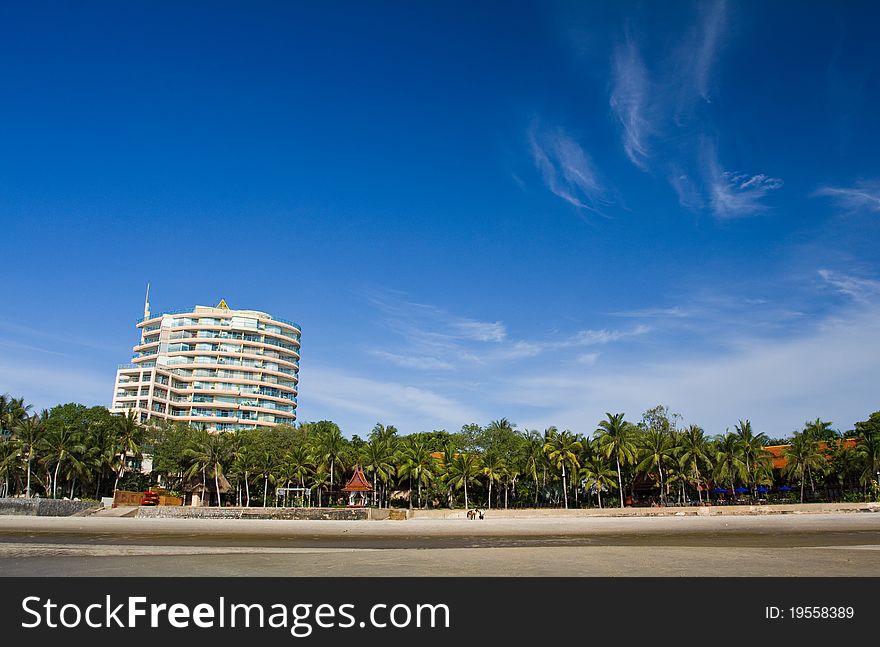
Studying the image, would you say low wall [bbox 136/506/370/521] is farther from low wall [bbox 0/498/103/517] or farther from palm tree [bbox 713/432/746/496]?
palm tree [bbox 713/432/746/496]

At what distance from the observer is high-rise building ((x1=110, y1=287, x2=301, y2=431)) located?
368 feet

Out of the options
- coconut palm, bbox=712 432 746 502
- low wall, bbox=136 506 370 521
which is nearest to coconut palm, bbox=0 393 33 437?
low wall, bbox=136 506 370 521

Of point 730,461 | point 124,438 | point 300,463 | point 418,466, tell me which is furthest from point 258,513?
point 730,461

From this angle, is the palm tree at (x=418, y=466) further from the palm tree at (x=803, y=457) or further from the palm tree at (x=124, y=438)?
the palm tree at (x=803, y=457)

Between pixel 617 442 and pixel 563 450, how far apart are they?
582 centimetres

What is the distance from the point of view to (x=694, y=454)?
66.6 metres

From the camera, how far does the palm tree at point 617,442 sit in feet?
219

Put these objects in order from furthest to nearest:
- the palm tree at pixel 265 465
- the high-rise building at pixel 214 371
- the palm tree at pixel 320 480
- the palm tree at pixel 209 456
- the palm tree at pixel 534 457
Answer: the high-rise building at pixel 214 371
the palm tree at pixel 265 465
the palm tree at pixel 209 456
the palm tree at pixel 320 480
the palm tree at pixel 534 457

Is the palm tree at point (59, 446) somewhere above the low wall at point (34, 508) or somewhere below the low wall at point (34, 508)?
above

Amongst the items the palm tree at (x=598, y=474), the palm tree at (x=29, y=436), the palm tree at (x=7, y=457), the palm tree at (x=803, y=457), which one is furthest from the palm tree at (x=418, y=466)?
the palm tree at (x=7, y=457)

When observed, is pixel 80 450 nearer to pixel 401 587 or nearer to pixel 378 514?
pixel 378 514

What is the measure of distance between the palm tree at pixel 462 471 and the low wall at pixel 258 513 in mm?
15528

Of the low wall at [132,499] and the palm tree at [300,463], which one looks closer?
the low wall at [132,499]

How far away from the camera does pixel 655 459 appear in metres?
66.8
